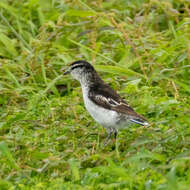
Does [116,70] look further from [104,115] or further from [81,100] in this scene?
[104,115]

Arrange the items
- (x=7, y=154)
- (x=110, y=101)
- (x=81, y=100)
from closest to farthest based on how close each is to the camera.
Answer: (x=7, y=154) < (x=110, y=101) < (x=81, y=100)

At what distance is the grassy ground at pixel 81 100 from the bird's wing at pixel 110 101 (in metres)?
0.28

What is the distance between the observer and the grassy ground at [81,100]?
6371 millimetres

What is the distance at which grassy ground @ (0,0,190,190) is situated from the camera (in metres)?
6.37

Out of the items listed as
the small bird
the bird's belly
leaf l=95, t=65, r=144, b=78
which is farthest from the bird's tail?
leaf l=95, t=65, r=144, b=78

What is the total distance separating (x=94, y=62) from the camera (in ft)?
32.3

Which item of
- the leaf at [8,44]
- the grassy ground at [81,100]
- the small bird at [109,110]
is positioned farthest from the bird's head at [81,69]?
the leaf at [8,44]

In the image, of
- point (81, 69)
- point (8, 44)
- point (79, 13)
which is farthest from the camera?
point (8, 44)

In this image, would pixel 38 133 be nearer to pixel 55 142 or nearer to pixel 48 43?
pixel 55 142

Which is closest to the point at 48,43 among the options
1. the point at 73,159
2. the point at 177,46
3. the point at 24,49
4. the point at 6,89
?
the point at 24,49

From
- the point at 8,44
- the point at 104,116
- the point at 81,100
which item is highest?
the point at 104,116

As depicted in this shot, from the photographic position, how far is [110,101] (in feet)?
25.0

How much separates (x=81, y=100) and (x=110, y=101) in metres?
1.45

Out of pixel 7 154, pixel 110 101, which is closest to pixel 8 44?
pixel 110 101
